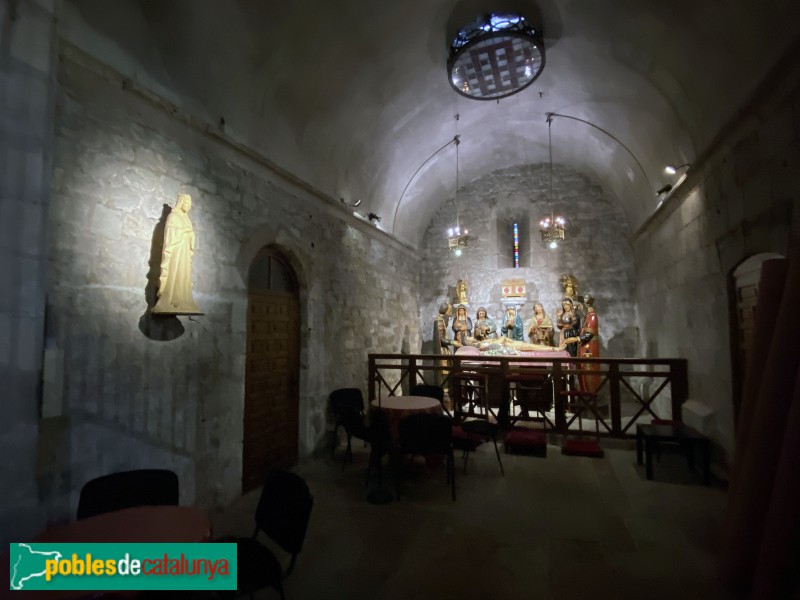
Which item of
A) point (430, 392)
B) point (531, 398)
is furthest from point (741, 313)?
point (430, 392)

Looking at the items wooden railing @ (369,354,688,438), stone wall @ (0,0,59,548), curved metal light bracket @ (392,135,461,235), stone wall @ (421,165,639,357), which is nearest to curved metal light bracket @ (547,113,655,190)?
curved metal light bracket @ (392,135,461,235)

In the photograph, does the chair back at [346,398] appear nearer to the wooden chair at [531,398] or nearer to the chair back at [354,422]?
the chair back at [354,422]

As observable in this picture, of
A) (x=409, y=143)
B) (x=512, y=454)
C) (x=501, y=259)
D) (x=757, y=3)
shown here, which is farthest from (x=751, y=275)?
(x=501, y=259)

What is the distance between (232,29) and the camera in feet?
11.6

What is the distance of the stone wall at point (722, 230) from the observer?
9.62ft

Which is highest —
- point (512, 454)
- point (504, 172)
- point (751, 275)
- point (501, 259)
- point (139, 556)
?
point (504, 172)

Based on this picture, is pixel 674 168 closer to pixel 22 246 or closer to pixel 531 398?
pixel 531 398

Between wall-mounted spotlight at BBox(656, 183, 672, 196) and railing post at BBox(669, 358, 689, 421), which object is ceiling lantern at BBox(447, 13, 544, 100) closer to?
wall-mounted spotlight at BBox(656, 183, 672, 196)

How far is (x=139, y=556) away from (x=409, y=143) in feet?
21.8

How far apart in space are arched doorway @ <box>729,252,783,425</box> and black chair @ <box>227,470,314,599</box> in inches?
155

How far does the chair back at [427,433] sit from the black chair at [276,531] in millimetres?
1594

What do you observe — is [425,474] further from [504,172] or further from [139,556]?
[504,172]

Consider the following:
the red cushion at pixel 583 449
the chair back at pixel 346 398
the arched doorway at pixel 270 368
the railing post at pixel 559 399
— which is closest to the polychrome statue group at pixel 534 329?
the railing post at pixel 559 399

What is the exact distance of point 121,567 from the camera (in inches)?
63.1
